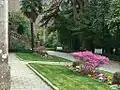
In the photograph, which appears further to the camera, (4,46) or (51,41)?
(51,41)

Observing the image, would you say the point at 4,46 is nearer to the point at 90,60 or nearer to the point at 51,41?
the point at 90,60

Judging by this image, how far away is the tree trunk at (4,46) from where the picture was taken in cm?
643

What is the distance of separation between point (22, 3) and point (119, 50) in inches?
560

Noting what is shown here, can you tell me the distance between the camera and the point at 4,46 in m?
6.50

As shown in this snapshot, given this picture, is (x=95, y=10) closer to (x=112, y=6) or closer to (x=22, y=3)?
(x=112, y=6)

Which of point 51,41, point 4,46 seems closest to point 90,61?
point 4,46

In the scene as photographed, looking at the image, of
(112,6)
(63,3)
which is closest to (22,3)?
(63,3)

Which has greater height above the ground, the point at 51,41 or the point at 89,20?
the point at 89,20

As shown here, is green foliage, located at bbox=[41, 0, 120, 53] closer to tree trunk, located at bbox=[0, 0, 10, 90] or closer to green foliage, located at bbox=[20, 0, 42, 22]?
green foliage, located at bbox=[20, 0, 42, 22]

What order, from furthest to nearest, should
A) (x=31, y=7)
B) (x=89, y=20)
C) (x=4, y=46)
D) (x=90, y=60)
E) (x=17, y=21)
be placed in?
(x=17, y=21), (x=31, y=7), (x=89, y=20), (x=90, y=60), (x=4, y=46)

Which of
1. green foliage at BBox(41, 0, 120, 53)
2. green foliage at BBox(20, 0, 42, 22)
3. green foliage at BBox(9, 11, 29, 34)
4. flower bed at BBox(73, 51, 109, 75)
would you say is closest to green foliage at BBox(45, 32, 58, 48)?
green foliage at BBox(9, 11, 29, 34)

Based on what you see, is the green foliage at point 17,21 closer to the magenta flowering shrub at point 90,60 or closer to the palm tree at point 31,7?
the palm tree at point 31,7

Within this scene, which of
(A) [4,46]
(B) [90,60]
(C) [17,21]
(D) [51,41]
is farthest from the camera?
(D) [51,41]

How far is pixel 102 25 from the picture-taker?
35.3 metres
